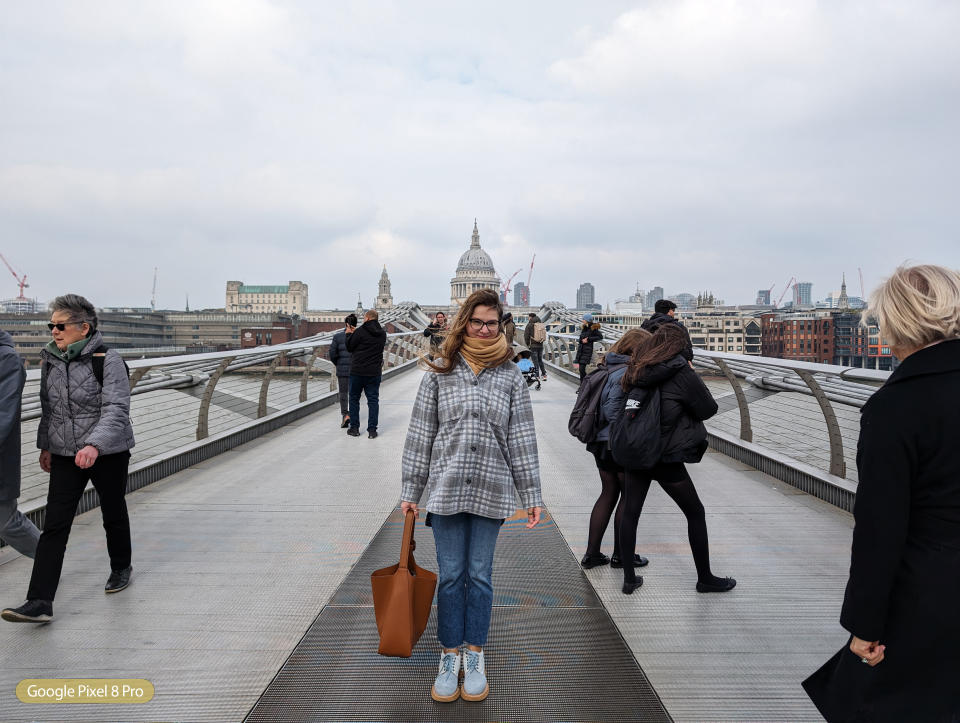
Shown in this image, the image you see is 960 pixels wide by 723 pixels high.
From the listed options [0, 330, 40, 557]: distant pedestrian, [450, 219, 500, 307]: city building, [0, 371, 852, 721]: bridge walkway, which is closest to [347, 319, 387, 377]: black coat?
[0, 371, 852, 721]: bridge walkway

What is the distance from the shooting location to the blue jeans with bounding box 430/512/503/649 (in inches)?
102

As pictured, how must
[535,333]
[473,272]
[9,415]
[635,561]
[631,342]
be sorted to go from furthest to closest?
[473,272]
[535,333]
[635,561]
[631,342]
[9,415]

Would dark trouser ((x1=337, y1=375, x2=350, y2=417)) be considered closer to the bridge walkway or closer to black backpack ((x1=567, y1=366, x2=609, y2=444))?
the bridge walkway

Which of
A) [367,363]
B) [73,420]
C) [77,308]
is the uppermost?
[77,308]

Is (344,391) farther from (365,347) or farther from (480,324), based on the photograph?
(480,324)

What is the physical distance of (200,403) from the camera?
262 inches

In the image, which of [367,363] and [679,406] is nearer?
[679,406]

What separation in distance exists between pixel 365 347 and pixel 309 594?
15.5 feet

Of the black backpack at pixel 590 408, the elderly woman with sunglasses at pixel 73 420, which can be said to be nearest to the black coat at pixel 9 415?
the elderly woman with sunglasses at pixel 73 420

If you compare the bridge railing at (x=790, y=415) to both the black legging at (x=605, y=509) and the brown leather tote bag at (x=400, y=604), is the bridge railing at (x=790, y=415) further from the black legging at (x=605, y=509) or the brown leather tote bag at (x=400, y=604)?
the brown leather tote bag at (x=400, y=604)

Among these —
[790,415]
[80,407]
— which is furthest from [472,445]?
[790,415]

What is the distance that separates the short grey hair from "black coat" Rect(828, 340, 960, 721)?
11.0 feet

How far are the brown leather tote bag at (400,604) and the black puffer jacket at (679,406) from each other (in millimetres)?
1512

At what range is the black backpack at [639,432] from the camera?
3.30 metres
